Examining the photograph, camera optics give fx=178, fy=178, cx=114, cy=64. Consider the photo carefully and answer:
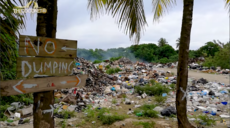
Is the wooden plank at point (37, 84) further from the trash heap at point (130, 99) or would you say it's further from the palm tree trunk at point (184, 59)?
the trash heap at point (130, 99)

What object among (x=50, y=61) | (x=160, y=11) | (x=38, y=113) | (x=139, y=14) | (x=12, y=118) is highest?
(x=160, y=11)

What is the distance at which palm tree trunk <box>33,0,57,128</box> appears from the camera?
1.85 metres

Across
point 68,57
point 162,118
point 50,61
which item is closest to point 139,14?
point 68,57

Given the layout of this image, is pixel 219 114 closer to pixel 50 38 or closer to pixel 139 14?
pixel 139 14

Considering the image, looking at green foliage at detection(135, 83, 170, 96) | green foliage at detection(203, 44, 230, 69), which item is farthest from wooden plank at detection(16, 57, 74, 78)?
green foliage at detection(203, 44, 230, 69)

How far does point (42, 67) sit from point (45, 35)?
0.36 meters

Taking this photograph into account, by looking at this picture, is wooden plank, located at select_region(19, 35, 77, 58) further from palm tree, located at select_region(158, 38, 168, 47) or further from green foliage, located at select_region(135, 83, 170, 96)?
palm tree, located at select_region(158, 38, 168, 47)

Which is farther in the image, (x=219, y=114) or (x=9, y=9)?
(x=219, y=114)

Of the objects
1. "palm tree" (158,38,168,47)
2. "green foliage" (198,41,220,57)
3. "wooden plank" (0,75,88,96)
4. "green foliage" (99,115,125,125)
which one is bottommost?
"green foliage" (99,115,125,125)

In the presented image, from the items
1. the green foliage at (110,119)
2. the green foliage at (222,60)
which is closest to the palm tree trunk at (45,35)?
the green foliage at (110,119)

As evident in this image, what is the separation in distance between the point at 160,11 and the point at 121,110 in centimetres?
292

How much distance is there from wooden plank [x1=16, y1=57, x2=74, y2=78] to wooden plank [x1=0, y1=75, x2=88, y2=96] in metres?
0.05

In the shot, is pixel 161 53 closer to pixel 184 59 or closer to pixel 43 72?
pixel 184 59

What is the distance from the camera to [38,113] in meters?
1.85
